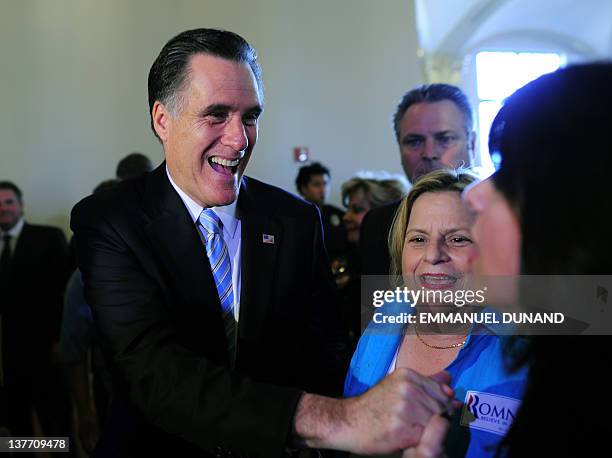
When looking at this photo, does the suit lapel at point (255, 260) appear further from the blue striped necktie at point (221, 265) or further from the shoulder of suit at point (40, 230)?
the shoulder of suit at point (40, 230)

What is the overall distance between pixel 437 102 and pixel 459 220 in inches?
38.1

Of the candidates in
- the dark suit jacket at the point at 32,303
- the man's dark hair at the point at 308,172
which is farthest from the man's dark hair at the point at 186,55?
the man's dark hair at the point at 308,172

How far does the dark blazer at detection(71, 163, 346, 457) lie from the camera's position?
137 cm

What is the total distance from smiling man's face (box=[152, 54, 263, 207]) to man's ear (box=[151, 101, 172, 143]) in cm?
1

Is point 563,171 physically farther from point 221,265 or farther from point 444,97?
point 444,97

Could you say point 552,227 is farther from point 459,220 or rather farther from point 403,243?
point 403,243

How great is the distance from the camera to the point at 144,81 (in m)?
6.14

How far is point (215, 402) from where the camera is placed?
137 cm

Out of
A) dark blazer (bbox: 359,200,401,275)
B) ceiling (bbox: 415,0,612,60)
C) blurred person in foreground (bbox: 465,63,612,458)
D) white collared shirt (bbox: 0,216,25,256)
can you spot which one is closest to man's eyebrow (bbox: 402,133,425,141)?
dark blazer (bbox: 359,200,401,275)

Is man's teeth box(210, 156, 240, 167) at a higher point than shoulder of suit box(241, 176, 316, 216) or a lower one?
higher

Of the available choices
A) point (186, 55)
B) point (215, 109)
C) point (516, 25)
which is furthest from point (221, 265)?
point (516, 25)

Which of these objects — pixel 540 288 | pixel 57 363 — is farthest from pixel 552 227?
pixel 57 363

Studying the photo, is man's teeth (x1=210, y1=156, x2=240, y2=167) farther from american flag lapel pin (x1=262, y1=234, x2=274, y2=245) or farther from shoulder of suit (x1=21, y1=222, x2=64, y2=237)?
shoulder of suit (x1=21, y1=222, x2=64, y2=237)

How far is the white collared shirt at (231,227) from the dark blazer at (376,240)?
629 millimetres
